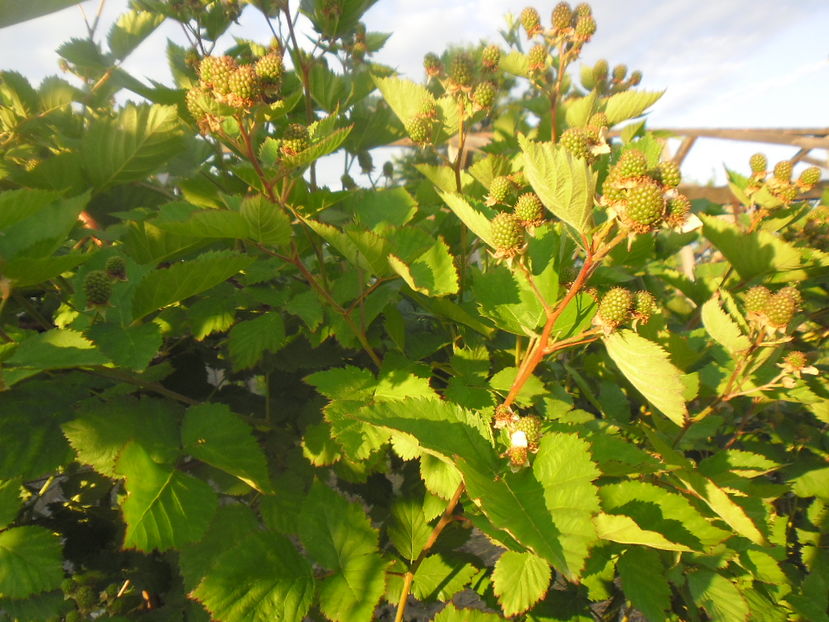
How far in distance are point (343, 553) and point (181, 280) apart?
1.86 ft

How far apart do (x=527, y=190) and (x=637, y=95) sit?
49 cm

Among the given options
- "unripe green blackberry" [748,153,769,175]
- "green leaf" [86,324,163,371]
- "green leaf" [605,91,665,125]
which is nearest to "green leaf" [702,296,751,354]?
"green leaf" [605,91,665,125]

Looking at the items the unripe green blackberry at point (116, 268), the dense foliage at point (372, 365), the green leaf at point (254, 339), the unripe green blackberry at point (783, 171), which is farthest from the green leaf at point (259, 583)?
the unripe green blackberry at point (783, 171)

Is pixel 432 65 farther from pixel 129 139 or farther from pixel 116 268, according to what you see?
pixel 116 268

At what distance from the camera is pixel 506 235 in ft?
2.46

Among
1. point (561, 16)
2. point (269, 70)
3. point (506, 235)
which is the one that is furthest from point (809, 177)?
point (269, 70)

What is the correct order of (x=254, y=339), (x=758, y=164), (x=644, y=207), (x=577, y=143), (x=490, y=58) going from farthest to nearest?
(x=758, y=164), (x=490, y=58), (x=254, y=339), (x=577, y=143), (x=644, y=207)

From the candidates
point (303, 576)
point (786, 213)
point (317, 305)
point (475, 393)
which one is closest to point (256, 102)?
point (317, 305)

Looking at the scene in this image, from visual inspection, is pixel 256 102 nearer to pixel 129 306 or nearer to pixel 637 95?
pixel 129 306

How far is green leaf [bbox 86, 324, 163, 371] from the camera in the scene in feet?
2.55

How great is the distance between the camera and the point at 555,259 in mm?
882

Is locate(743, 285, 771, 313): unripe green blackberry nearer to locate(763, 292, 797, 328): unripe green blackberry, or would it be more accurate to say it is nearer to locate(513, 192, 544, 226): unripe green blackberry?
locate(763, 292, 797, 328): unripe green blackberry

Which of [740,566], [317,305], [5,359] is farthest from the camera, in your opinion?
[740,566]

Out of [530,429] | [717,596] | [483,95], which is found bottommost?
[717,596]
